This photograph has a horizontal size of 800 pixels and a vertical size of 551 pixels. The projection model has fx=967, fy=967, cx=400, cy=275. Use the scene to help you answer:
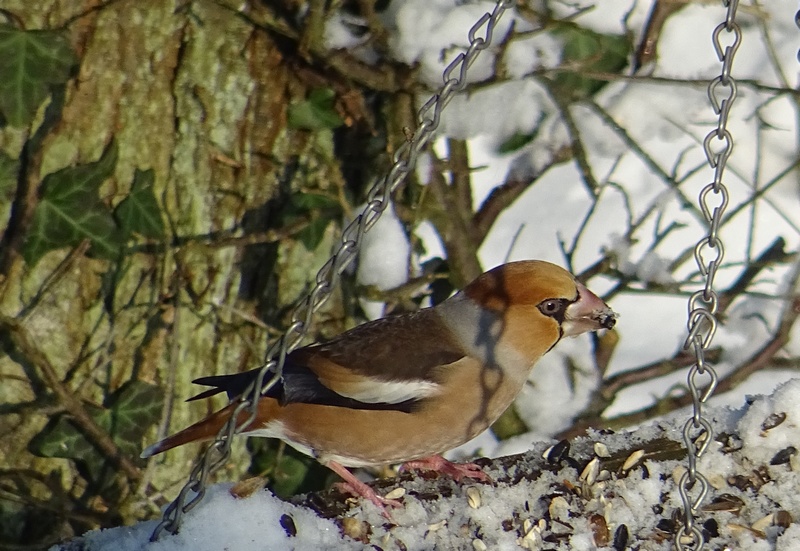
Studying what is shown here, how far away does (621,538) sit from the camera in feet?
6.15

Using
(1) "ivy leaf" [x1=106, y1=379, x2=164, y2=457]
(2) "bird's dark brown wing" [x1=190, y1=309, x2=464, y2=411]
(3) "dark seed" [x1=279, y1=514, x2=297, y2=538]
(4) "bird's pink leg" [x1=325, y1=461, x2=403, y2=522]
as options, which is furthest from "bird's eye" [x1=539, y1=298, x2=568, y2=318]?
(1) "ivy leaf" [x1=106, y1=379, x2=164, y2=457]

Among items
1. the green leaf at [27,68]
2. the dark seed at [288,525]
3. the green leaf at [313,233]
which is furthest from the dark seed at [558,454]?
the green leaf at [27,68]

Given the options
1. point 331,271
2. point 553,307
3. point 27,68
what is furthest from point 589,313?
point 27,68

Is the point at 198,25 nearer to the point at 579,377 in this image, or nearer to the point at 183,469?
the point at 183,469

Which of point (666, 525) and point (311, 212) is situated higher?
point (311, 212)

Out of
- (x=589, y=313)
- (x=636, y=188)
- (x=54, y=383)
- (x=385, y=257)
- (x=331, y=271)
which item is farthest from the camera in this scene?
(x=636, y=188)

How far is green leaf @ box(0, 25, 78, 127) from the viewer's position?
2.48 meters

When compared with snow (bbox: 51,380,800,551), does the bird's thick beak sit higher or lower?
higher

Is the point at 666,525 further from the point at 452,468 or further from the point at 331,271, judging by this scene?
the point at 331,271

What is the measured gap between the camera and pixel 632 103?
11.3ft

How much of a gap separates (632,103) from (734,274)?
3.45ft

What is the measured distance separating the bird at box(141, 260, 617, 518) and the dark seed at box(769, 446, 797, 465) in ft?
1.58

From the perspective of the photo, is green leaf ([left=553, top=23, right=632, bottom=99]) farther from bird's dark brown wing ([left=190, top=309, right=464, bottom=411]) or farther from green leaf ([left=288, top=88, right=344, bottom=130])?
bird's dark brown wing ([left=190, top=309, right=464, bottom=411])

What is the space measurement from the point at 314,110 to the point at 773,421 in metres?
1.69
